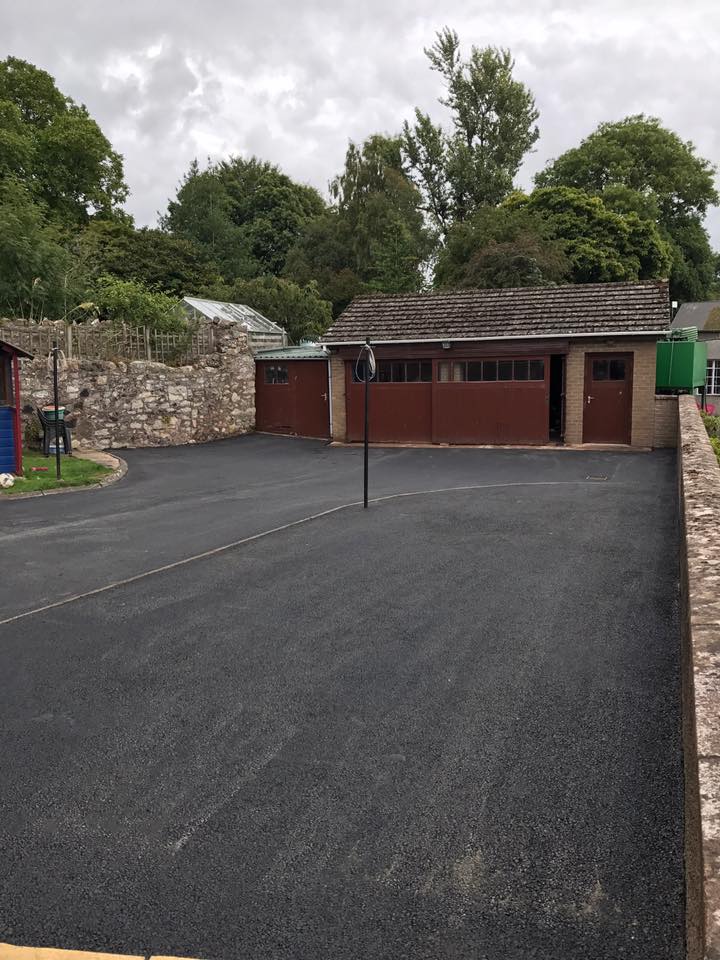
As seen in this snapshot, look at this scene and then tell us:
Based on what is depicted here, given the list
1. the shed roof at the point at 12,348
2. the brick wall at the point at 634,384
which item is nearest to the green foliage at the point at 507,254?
the brick wall at the point at 634,384

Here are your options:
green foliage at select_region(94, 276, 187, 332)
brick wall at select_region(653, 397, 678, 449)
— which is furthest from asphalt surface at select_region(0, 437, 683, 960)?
green foliage at select_region(94, 276, 187, 332)

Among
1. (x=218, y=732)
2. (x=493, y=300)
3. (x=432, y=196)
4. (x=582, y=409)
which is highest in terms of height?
(x=432, y=196)

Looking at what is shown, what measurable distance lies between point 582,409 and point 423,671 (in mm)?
17327

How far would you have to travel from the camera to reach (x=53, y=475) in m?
16.6

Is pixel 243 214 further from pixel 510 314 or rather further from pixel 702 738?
pixel 702 738

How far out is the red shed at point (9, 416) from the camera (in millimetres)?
16344

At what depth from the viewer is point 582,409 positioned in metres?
21.9

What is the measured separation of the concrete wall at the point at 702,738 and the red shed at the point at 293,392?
60.5 feet

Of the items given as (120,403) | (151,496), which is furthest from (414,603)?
(120,403)

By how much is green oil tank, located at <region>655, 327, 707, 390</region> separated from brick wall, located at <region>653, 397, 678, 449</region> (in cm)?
101

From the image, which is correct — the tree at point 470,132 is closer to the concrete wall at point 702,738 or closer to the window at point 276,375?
the window at point 276,375

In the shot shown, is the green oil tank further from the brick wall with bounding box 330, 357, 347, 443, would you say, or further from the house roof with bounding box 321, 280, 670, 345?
the brick wall with bounding box 330, 357, 347, 443

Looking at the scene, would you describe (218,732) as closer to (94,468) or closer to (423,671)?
(423,671)

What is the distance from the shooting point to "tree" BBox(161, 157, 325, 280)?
57094 millimetres
